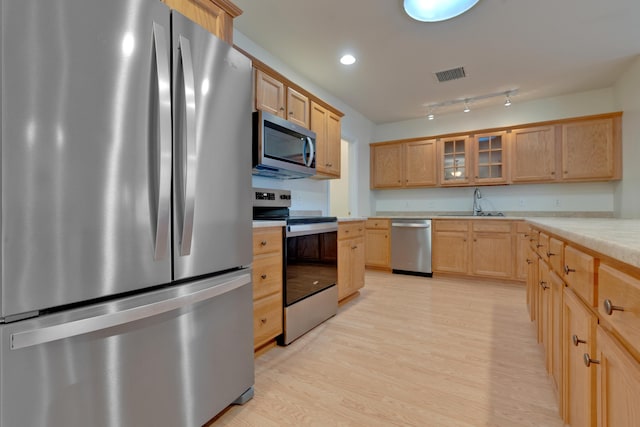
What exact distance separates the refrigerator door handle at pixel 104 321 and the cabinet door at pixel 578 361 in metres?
1.30

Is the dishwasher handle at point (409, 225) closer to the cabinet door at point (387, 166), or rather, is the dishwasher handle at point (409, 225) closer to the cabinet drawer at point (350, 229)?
the cabinet door at point (387, 166)

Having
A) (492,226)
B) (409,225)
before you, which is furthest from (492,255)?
(409,225)

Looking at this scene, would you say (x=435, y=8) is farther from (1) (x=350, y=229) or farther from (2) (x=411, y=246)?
(2) (x=411, y=246)

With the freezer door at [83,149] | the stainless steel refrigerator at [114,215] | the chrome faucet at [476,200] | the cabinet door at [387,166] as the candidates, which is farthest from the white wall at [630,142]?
the freezer door at [83,149]

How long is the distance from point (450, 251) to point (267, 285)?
10.4 ft

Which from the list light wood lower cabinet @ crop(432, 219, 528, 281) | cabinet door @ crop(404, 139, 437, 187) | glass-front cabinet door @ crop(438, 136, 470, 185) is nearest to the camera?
light wood lower cabinet @ crop(432, 219, 528, 281)

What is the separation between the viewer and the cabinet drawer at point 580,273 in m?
0.86

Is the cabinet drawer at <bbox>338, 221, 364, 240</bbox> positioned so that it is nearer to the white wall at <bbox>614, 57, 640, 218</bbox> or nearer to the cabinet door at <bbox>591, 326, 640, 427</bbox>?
the cabinet door at <bbox>591, 326, 640, 427</bbox>

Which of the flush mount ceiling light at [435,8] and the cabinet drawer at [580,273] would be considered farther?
the flush mount ceiling light at [435,8]

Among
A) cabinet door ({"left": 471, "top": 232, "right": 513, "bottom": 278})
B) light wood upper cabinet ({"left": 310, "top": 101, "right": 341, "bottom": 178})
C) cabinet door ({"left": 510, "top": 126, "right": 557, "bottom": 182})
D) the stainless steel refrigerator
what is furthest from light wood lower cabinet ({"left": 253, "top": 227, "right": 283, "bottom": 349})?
cabinet door ({"left": 510, "top": 126, "right": 557, "bottom": 182})

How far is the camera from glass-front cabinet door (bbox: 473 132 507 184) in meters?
4.21

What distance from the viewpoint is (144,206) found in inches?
39.7

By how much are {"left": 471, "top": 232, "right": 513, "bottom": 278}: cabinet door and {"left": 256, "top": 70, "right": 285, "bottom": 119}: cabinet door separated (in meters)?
3.16

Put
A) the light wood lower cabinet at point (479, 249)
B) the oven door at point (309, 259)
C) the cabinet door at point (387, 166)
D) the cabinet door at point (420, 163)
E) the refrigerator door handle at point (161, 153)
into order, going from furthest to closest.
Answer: the cabinet door at point (387, 166)
the cabinet door at point (420, 163)
the light wood lower cabinet at point (479, 249)
the oven door at point (309, 259)
the refrigerator door handle at point (161, 153)
